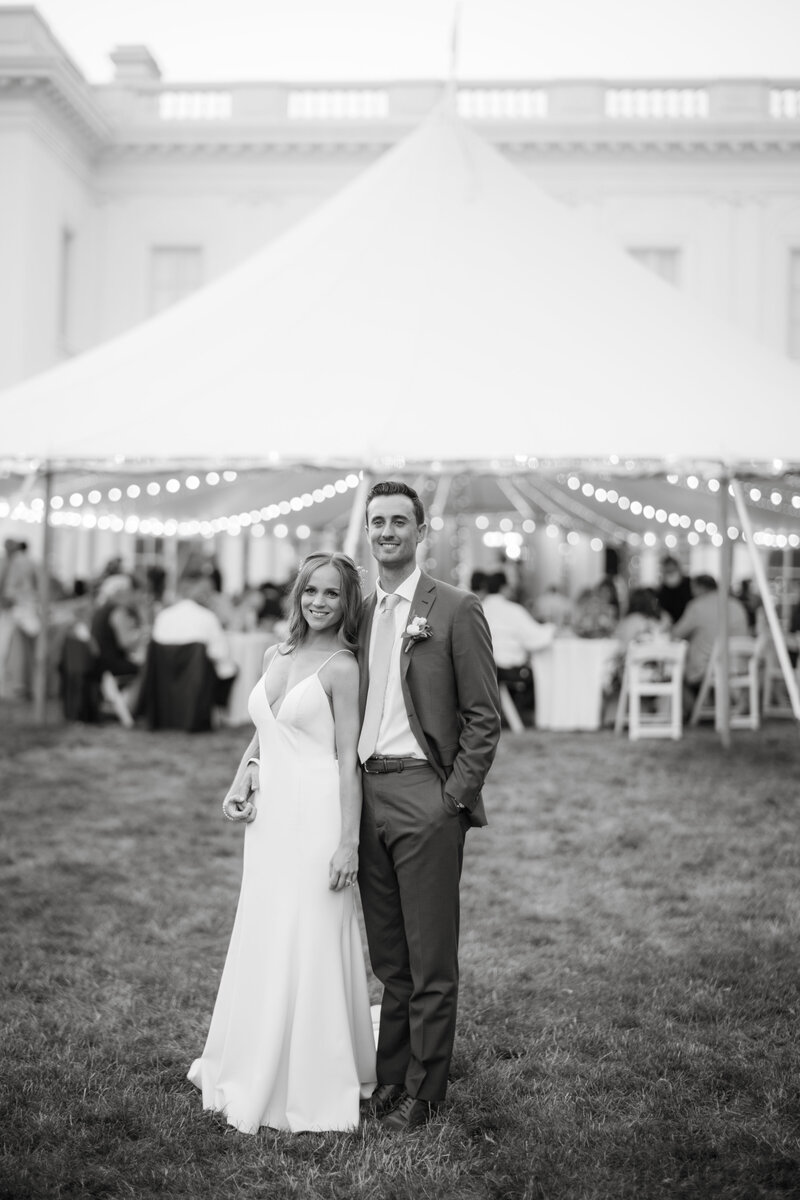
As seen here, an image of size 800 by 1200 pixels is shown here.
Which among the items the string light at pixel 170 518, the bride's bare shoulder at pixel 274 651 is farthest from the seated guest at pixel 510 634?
the bride's bare shoulder at pixel 274 651

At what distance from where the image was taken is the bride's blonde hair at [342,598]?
10.2 ft

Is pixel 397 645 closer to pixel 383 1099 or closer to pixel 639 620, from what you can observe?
pixel 383 1099

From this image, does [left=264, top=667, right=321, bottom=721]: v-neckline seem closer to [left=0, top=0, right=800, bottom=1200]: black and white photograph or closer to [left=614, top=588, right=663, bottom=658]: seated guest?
[left=0, top=0, right=800, bottom=1200]: black and white photograph

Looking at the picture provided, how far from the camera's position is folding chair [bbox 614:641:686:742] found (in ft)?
31.7

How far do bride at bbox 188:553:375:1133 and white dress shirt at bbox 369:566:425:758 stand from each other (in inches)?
3.0

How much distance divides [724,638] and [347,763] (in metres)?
6.97

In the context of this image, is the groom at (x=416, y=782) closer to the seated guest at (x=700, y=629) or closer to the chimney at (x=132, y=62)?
the seated guest at (x=700, y=629)

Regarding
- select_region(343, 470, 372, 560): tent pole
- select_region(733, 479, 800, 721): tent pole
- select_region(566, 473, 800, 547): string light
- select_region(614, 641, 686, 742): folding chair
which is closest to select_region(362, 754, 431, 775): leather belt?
select_region(343, 470, 372, 560): tent pole

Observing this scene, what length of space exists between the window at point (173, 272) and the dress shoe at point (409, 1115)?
19.9 metres

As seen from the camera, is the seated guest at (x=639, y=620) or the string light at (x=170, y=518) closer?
the seated guest at (x=639, y=620)

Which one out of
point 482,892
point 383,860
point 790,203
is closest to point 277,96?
point 790,203

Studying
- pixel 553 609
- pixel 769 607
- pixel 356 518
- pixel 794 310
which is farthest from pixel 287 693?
pixel 794 310

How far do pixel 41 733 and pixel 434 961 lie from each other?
7.16 metres

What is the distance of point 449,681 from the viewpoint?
302 centimetres
